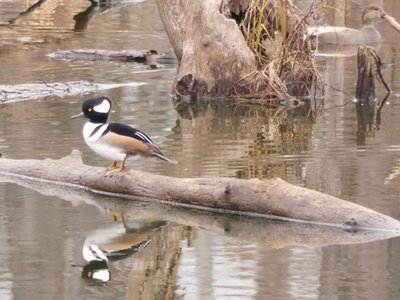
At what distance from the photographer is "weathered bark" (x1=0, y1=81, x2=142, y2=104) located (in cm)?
1502

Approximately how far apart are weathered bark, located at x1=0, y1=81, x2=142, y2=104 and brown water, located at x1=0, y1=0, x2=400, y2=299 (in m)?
0.27

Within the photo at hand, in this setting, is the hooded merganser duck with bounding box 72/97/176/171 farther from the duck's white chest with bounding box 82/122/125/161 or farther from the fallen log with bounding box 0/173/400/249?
the fallen log with bounding box 0/173/400/249

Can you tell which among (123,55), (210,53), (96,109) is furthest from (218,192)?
(123,55)

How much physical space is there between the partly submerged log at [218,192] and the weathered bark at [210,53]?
16.3ft

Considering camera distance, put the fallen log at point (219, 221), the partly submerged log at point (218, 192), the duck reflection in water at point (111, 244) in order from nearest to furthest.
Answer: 1. the duck reflection in water at point (111, 244)
2. the fallen log at point (219, 221)
3. the partly submerged log at point (218, 192)

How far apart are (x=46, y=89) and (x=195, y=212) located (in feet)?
21.7

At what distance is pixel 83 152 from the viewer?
11.6 m

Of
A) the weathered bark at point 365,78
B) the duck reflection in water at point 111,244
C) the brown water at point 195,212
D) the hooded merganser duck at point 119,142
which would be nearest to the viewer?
the brown water at point 195,212

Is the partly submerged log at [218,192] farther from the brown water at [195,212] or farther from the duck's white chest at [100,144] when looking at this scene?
the duck's white chest at [100,144]

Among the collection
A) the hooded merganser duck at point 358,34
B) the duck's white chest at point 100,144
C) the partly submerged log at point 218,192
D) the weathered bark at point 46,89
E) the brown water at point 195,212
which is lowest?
the hooded merganser duck at point 358,34

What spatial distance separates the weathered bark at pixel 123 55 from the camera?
1816cm

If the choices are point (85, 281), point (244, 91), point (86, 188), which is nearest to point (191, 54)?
point (244, 91)

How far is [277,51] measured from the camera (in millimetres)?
14852

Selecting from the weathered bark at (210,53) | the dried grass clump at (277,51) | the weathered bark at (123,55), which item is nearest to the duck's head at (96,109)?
the weathered bark at (210,53)
